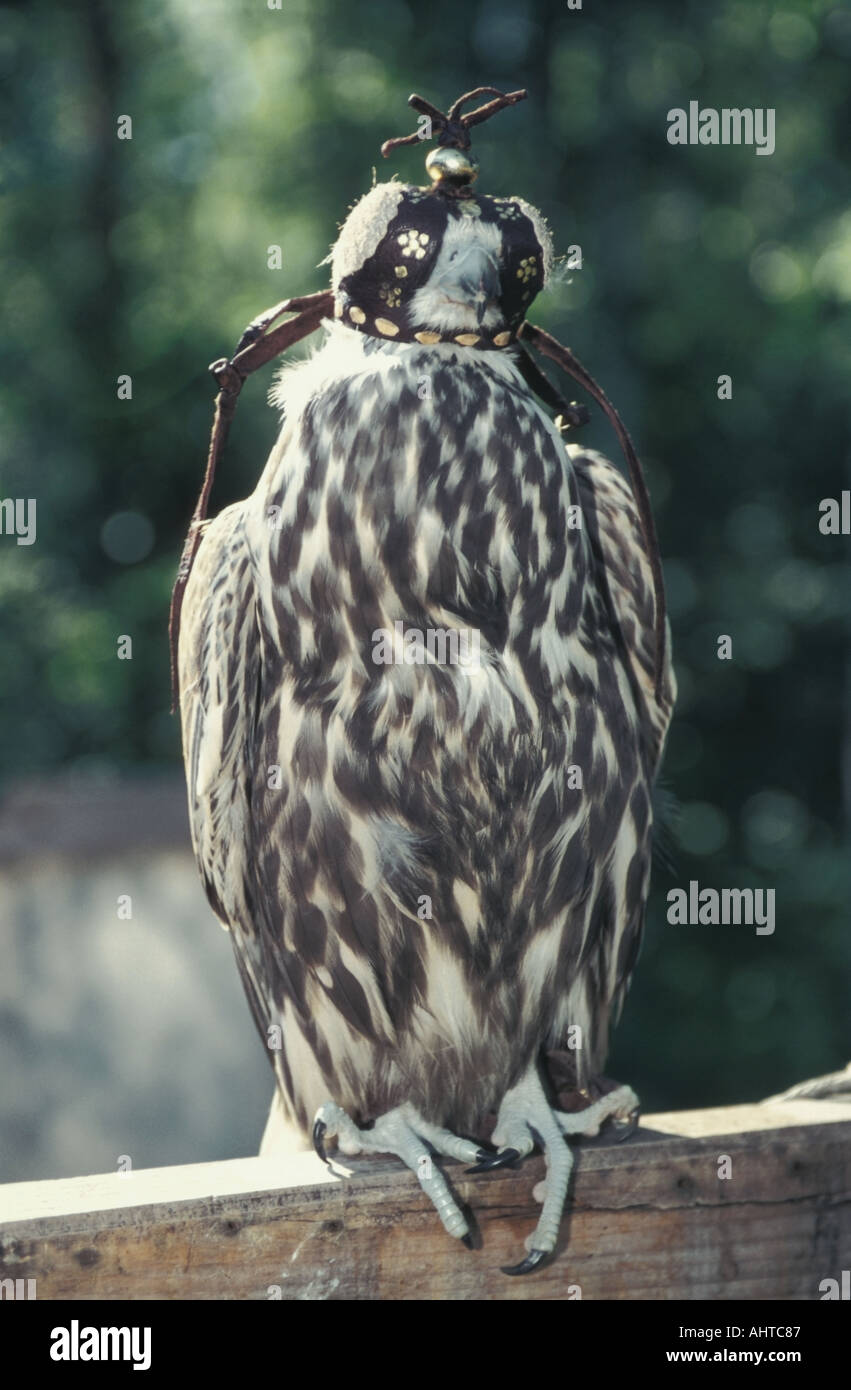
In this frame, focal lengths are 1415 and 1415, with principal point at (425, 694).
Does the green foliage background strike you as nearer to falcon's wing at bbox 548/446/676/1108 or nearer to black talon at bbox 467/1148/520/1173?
falcon's wing at bbox 548/446/676/1108

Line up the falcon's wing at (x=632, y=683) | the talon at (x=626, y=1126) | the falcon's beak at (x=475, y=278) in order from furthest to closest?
the falcon's wing at (x=632, y=683)
the talon at (x=626, y=1126)
the falcon's beak at (x=475, y=278)

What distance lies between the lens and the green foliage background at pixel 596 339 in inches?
341

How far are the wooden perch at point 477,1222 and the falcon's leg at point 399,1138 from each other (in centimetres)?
4

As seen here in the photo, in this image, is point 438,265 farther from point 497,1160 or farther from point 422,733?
point 497,1160

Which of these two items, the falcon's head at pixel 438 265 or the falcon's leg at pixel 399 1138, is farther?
the falcon's leg at pixel 399 1138

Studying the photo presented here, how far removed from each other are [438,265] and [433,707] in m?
0.60

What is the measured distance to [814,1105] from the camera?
229cm

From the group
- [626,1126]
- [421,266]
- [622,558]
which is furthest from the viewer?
[622,558]

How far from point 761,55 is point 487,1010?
27.3ft

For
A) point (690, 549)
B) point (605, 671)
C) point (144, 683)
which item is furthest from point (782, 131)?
point (605, 671)

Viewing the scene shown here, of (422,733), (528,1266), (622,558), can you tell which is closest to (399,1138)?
(528,1266)

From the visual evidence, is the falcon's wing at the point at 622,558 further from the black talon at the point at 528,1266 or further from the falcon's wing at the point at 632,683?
the black talon at the point at 528,1266

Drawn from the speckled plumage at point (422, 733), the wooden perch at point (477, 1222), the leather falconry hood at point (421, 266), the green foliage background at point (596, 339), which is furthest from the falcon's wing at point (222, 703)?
the green foliage background at point (596, 339)

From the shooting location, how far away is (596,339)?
8344mm
